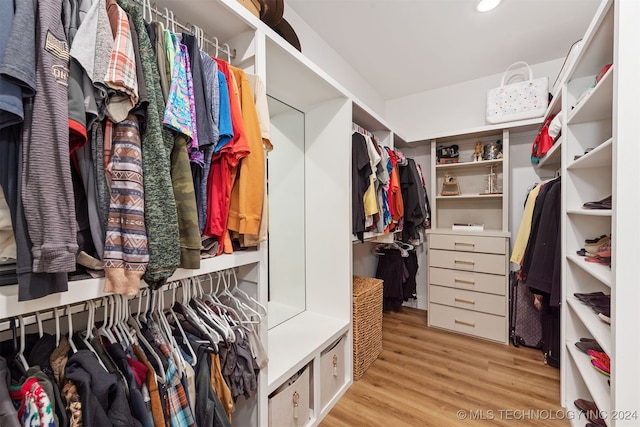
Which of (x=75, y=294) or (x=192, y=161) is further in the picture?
(x=192, y=161)

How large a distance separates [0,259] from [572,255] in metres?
2.33

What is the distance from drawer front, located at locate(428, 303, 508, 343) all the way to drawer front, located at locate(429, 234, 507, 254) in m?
0.58

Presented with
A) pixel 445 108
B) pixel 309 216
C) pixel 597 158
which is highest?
pixel 445 108

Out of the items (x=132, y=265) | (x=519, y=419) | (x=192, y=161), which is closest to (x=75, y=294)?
(x=132, y=265)

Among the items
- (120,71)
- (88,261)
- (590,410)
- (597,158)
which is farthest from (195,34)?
(590,410)

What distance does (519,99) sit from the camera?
239cm

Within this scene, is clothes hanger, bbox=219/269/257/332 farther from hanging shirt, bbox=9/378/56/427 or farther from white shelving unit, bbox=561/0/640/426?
white shelving unit, bbox=561/0/640/426

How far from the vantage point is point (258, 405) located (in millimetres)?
1144

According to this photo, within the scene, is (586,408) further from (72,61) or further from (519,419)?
(72,61)

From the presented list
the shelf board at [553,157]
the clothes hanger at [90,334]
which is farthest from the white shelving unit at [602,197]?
the clothes hanger at [90,334]

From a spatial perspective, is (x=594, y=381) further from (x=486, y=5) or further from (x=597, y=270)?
(x=486, y=5)

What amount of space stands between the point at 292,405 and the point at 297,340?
33 cm

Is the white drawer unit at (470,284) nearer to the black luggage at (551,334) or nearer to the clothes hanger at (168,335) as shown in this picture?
the black luggage at (551,334)

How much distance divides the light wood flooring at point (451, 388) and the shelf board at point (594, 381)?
418mm
